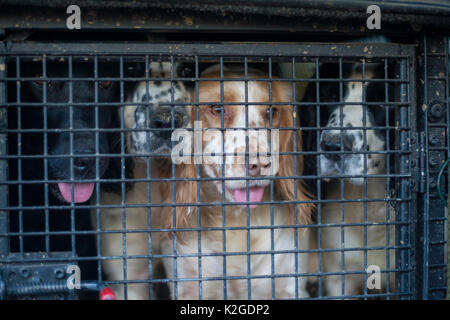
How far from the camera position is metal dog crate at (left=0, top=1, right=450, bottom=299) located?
1203 mm

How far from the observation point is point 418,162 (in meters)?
1.36

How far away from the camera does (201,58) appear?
1279 mm

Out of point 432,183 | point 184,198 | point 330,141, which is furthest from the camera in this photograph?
point 184,198

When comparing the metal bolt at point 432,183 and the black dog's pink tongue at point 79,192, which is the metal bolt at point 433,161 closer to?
the metal bolt at point 432,183

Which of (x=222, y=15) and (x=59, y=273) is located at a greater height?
(x=222, y=15)

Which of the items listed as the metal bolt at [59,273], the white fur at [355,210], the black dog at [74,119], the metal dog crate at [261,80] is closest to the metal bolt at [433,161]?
the metal dog crate at [261,80]

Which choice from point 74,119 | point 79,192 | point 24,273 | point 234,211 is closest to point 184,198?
point 234,211

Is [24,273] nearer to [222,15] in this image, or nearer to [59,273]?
[59,273]

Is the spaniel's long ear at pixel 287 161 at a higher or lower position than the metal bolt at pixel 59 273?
higher

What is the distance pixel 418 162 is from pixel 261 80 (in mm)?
542

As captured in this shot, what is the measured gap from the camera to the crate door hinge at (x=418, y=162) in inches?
53.1
